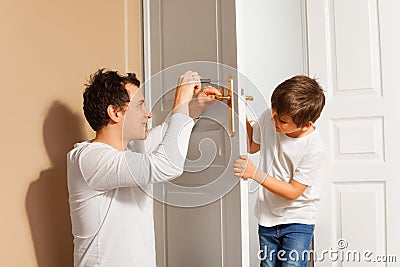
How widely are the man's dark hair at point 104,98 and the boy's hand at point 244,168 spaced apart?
0.44 metres

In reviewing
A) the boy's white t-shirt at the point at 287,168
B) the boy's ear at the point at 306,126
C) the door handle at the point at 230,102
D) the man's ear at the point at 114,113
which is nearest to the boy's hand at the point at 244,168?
the door handle at the point at 230,102

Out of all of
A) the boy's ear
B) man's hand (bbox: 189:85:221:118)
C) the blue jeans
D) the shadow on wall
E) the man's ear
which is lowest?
the blue jeans

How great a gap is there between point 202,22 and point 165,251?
97 centimetres

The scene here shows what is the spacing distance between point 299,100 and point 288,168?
29cm

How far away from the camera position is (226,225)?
1.91 meters

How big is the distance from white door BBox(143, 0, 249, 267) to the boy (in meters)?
0.14

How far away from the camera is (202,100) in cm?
179

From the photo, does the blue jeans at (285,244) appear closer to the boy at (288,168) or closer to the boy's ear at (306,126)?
the boy at (288,168)

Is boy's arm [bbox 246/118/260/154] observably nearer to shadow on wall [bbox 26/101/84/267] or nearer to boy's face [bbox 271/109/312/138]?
boy's face [bbox 271/109/312/138]

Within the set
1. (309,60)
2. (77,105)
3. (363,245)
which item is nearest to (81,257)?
(77,105)

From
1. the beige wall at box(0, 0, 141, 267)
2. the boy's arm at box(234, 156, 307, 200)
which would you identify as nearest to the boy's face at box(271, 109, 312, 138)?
the boy's arm at box(234, 156, 307, 200)

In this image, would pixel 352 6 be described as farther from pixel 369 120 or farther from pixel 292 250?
pixel 292 250

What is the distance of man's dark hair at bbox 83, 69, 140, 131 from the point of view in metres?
1.79

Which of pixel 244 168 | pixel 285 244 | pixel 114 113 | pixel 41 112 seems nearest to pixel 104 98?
pixel 114 113
